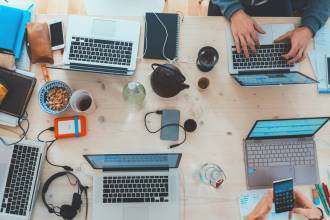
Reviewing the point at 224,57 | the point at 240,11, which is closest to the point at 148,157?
the point at 224,57

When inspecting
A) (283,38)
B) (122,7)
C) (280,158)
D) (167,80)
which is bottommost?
(280,158)

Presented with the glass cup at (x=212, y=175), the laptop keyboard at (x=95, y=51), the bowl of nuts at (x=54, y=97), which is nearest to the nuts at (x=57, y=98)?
the bowl of nuts at (x=54, y=97)

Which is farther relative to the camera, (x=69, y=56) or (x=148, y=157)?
(x=69, y=56)

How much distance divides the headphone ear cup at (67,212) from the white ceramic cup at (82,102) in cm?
35

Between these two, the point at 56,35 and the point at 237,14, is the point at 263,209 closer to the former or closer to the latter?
the point at 237,14

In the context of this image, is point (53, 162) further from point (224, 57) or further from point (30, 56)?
point (224, 57)

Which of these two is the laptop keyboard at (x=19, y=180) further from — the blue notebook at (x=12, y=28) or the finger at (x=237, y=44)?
the finger at (x=237, y=44)

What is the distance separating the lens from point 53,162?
121cm

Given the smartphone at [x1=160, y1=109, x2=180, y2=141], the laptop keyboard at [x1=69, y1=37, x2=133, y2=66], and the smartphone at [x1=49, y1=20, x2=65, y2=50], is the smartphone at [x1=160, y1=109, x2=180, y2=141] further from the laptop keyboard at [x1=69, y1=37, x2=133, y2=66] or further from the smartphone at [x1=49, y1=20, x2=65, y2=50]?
the smartphone at [x1=49, y1=20, x2=65, y2=50]

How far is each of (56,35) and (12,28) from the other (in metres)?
0.17

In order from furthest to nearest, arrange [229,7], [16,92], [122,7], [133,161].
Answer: [122,7] → [229,7] → [16,92] → [133,161]

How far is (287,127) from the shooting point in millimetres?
1172

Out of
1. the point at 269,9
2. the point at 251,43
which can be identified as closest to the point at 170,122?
the point at 251,43

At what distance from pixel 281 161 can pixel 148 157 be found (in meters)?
0.53
